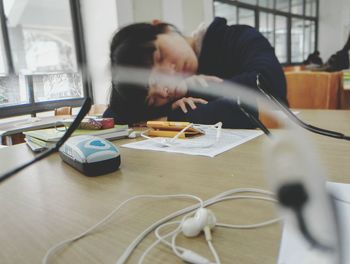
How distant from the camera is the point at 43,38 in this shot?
0.26 meters

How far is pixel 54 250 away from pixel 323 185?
0.63 ft

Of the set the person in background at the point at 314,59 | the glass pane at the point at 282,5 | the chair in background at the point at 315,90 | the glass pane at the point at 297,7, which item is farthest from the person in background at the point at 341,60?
the glass pane at the point at 297,7

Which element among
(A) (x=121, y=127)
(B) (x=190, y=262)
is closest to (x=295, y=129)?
(B) (x=190, y=262)

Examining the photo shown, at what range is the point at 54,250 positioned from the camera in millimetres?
195

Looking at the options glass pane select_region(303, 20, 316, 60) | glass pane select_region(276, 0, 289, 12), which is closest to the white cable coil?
glass pane select_region(276, 0, 289, 12)

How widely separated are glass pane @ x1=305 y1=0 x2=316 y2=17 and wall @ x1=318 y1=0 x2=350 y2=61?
151 millimetres

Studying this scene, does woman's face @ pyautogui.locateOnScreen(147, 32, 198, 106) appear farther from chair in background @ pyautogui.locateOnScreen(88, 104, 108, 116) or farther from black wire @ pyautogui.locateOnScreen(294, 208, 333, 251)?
black wire @ pyautogui.locateOnScreen(294, 208, 333, 251)

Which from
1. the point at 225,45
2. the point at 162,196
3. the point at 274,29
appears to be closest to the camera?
the point at 162,196

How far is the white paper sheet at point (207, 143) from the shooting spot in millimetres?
438

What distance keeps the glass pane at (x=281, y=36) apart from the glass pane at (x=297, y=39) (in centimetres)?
29

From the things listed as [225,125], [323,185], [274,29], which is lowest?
[225,125]

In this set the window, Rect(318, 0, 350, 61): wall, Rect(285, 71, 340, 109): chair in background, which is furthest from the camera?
Rect(318, 0, 350, 61): wall

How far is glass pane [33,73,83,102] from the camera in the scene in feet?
0.64

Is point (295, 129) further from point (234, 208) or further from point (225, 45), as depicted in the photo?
point (225, 45)
